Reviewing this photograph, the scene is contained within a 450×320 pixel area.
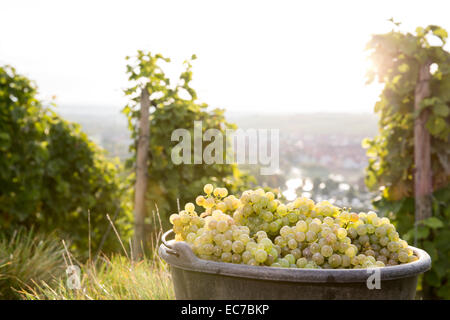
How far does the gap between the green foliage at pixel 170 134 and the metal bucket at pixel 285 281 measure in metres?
3.23

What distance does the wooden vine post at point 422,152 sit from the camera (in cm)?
446

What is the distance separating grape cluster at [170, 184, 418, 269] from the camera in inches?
69.6

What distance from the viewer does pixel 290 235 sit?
186 cm

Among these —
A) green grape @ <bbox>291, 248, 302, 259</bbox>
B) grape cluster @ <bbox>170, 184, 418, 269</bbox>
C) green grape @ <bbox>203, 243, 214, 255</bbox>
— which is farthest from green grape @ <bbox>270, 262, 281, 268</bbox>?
green grape @ <bbox>203, 243, 214, 255</bbox>

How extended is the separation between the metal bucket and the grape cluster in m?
0.07

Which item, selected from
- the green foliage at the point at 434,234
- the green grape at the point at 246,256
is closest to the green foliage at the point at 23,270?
the green grape at the point at 246,256

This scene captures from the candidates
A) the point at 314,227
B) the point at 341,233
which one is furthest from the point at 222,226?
the point at 341,233

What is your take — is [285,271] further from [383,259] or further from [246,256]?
[383,259]

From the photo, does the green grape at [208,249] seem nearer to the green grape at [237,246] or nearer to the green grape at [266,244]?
the green grape at [237,246]

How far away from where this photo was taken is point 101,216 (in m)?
6.17

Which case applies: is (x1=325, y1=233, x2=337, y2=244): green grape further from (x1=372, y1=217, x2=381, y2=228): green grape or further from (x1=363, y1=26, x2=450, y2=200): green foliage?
(x1=363, y1=26, x2=450, y2=200): green foliage
